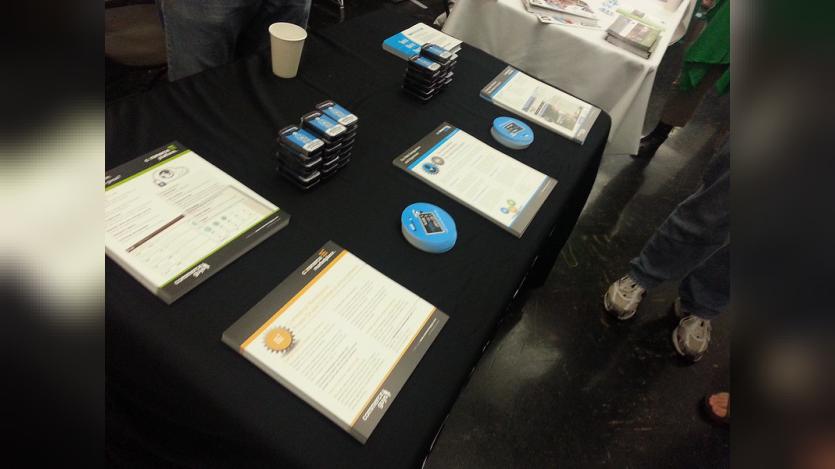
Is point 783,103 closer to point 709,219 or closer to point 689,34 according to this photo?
point 709,219

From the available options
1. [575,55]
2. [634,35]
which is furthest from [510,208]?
[634,35]

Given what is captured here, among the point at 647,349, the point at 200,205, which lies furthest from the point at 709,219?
the point at 200,205

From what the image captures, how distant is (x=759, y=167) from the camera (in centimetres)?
11

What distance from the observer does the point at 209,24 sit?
114 centimetres

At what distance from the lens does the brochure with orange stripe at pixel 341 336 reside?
544 millimetres

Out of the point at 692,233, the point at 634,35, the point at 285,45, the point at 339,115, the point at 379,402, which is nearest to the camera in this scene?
the point at 379,402

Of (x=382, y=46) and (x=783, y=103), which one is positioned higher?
(x=783, y=103)

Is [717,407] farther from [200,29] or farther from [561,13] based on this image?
[200,29]

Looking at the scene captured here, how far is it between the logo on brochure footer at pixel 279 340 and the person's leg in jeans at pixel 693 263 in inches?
44.6

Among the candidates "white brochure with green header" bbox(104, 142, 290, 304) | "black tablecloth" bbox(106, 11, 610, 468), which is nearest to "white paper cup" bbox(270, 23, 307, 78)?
"black tablecloth" bbox(106, 11, 610, 468)

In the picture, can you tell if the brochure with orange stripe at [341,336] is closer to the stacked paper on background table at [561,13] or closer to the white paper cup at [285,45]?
the white paper cup at [285,45]

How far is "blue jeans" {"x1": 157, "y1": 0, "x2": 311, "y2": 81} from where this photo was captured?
1117 millimetres

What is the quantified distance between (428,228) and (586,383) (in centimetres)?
93

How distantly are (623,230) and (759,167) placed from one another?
1966mm
